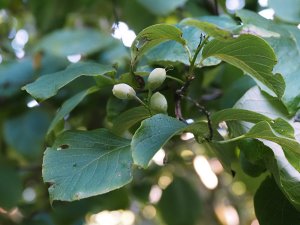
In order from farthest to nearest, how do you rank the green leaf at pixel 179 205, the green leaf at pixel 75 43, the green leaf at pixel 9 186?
1. the green leaf at pixel 179 205
2. the green leaf at pixel 9 186
3. the green leaf at pixel 75 43

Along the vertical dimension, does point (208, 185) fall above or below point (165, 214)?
below

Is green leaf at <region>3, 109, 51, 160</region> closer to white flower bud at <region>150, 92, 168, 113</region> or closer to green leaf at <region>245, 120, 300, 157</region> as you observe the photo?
white flower bud at <region>150, 92, 168, 113</region>

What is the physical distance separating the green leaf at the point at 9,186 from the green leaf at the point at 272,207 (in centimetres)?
77

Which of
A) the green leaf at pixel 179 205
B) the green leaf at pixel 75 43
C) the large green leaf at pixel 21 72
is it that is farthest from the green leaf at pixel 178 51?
the green leaf at pixel 179 205

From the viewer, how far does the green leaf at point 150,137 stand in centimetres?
52

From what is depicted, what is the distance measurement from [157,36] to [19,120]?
0.81 metres

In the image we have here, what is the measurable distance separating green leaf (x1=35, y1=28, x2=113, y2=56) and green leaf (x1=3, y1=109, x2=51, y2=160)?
230 millimetres

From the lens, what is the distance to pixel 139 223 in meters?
2.84

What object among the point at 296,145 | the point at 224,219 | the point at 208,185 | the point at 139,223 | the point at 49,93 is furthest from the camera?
the point at 139,223

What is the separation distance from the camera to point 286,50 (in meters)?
0.69

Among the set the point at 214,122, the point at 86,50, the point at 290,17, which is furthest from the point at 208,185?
the point at 214,122

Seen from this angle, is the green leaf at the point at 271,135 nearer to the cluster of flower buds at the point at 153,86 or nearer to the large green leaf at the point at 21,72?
the cluster of flower buds at the point at 153,86

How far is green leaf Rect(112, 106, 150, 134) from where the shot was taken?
0.65 meters

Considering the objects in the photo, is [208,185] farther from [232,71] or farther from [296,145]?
[296,145]
